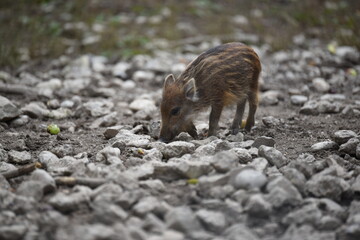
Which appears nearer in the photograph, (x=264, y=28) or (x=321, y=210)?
(x=321, y=210)

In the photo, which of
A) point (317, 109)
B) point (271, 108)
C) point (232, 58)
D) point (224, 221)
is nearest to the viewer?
point (224, 221)

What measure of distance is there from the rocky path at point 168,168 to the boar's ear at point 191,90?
0.47 meters

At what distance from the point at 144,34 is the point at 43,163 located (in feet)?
23.5

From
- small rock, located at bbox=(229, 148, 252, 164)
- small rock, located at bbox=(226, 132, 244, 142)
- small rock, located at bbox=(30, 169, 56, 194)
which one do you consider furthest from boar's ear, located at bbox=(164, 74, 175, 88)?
small rock, located at bbox=(30, 169, 56, 194)

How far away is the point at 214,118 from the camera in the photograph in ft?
19.5

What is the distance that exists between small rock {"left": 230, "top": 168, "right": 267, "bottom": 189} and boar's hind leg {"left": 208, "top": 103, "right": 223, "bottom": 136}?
6.43 feet

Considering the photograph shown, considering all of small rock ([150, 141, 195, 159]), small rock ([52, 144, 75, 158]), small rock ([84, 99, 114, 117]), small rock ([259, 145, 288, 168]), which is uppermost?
small rock ([259, 145, 288, 168])

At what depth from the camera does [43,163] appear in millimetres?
4719

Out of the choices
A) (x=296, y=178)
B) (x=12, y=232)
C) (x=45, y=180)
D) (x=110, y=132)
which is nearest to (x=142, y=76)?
(x=110, y=132)

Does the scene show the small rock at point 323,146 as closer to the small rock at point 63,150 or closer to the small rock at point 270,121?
the small rock at point 270,121

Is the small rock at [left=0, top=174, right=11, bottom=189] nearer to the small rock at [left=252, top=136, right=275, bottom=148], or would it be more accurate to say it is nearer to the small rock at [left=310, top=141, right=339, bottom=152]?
the small rock at [left=252, top=136, right=275, bottom=148]

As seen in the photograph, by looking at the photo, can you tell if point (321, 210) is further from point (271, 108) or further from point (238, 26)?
point (238, 26)

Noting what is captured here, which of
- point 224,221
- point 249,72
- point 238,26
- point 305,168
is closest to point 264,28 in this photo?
point 238,26

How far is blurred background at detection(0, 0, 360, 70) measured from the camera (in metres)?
10.0
